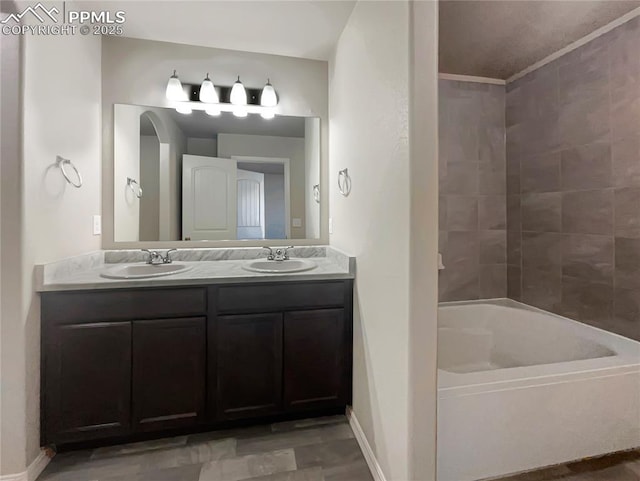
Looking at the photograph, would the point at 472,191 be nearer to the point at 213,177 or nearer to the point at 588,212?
the point at 588,212

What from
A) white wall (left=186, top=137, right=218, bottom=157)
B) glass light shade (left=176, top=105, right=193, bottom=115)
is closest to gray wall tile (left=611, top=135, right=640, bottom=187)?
white wall (left=186, top=137, right=218, bottom=157)

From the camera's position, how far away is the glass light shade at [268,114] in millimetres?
2379

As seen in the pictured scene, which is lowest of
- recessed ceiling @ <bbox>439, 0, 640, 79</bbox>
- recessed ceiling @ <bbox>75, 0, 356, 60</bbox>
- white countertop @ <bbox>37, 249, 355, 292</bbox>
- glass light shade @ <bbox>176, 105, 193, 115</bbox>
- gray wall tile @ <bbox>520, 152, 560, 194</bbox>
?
white countertop @ <bbox>37, 249, 355, 292</bbox>

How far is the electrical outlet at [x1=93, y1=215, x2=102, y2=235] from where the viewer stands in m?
2.07

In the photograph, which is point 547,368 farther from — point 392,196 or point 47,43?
point 47,43

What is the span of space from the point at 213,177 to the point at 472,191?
2.07 metres

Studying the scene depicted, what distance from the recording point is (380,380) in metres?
1.46

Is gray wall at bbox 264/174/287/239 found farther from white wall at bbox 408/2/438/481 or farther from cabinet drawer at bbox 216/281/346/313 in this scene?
white wall at bbox 408/2/438/481

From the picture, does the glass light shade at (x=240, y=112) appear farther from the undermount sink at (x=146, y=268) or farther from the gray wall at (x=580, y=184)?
the gray wall at (x=580, y=184)

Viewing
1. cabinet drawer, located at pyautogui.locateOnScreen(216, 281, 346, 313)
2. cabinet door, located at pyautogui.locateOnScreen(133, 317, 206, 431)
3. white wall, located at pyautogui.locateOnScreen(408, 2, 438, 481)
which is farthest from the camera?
cabinet drawer, located at pyautogui.locateOnScreen(216, 281, 346, 313)

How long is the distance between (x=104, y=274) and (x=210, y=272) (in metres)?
A: 0.54

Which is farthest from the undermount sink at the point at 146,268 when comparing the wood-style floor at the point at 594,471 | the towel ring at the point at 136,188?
the wood-style floor at the point at 594,471

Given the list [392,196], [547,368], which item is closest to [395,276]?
[392,196]

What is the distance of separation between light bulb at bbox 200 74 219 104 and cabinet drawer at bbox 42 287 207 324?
1406 mm
